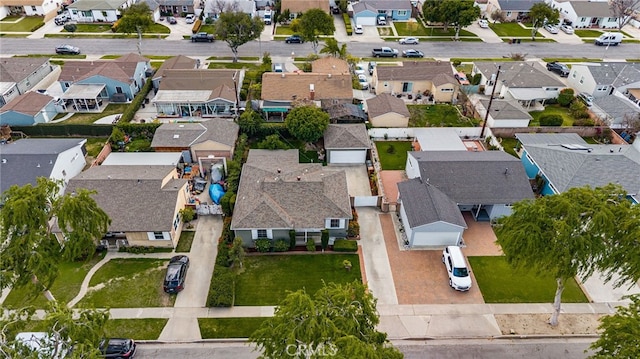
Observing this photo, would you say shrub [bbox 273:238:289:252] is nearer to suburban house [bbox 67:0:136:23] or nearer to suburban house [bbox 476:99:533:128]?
suburban house [bbox 476:99:533:128]

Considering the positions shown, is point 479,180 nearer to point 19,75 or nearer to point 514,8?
point 19,75

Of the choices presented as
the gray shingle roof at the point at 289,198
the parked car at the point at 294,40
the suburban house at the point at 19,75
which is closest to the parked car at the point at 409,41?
the parked car at the point at 294,40

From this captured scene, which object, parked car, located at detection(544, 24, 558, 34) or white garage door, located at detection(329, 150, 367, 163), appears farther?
parked car, located at detection(544, 24, 558, 34)

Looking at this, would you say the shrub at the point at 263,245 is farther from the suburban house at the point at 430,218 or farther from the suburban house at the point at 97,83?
the suburban house at the point at 97,83

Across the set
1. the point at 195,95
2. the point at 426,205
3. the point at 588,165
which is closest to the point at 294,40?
the point at 195,95

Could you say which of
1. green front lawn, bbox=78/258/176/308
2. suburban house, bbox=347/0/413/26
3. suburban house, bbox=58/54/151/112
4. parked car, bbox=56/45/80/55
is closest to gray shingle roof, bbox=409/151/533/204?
green front lawn, bbox=78/258/176/308

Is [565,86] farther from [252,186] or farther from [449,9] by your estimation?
[252,186]
